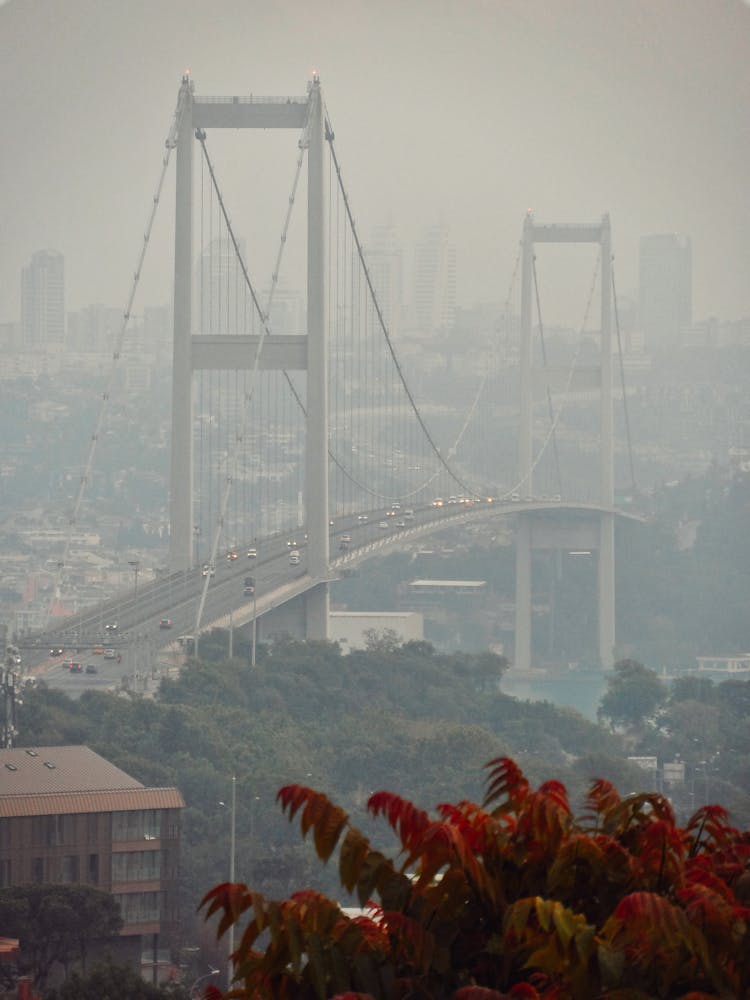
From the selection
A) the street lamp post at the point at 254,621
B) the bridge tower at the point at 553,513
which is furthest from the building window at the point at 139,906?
the bridge tower at the point at 553,513

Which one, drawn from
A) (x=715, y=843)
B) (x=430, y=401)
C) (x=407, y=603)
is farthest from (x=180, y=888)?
(x=430, y=401)

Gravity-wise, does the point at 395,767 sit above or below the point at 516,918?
below

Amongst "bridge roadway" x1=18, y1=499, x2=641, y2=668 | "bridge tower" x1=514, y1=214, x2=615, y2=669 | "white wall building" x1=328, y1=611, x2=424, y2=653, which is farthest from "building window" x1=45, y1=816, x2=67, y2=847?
"bridge tower" x1=514, y1=214, x2=615, y2=669

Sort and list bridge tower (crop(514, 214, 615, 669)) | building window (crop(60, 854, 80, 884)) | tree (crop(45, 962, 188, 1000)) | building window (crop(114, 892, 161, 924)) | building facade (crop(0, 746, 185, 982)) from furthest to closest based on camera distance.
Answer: bridge tower (crop(514, 214, 615, 669)), building window (crop(60, 854, 80, 884)), building facade (crop(0, 746, 185, 982)), building window (crop(114, 892, 161, 924)), tree (crop(45, 962, 188, 1000))

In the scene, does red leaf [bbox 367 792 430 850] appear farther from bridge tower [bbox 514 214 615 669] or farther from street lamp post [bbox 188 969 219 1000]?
bridge tower [bbox 514 214 615 669]

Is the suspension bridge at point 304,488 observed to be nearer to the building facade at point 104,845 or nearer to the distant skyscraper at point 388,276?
the building facade at point 104,845

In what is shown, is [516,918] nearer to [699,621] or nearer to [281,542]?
[281,542]
